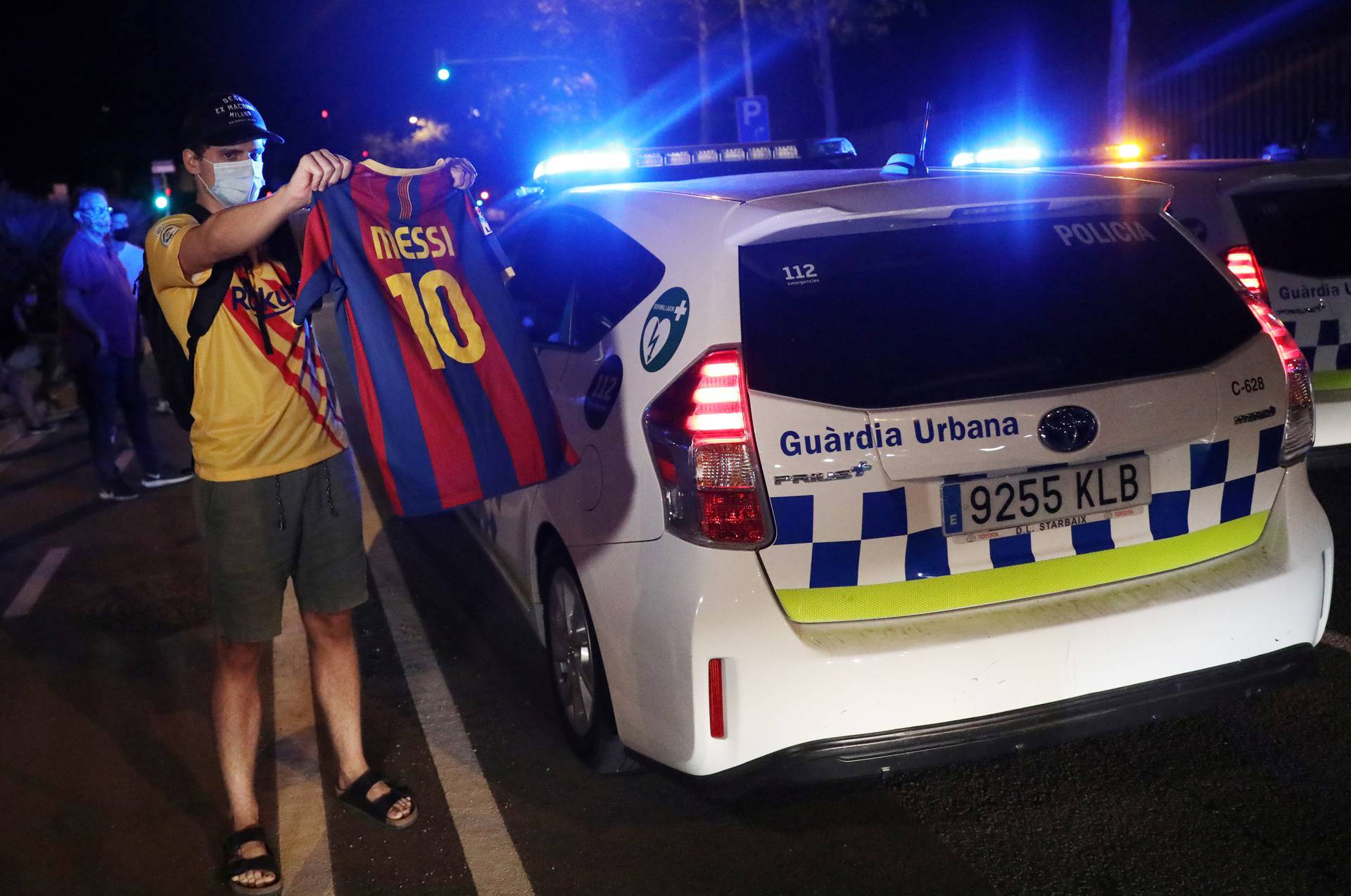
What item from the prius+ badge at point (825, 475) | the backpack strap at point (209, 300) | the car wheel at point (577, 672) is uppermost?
the backpack strap at point (209, 300)

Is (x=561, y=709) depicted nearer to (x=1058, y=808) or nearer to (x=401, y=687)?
(x=401, y=687)

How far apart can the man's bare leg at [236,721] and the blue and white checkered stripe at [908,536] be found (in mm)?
1540

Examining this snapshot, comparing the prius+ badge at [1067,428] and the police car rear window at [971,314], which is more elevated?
the police car rear window at [971,314]

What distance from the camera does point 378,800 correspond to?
11.4ft

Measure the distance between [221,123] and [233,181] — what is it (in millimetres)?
147

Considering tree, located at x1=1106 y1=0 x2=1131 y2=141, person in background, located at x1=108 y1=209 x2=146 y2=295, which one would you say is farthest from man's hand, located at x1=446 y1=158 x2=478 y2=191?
tree, located at x1=1106 y1=0 x2=1131 y2=141

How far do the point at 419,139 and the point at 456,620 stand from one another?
46727 mm

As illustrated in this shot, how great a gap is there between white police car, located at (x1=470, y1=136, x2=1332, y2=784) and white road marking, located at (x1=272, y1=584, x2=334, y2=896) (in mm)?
901

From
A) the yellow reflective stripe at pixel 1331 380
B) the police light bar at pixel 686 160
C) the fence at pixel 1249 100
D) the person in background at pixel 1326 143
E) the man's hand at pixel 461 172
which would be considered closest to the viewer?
the man's hand at pixel 461 172

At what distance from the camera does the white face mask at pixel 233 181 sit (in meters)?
3.21

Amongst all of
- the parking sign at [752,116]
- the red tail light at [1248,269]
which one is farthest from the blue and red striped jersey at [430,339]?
the parking sign at [752,116]

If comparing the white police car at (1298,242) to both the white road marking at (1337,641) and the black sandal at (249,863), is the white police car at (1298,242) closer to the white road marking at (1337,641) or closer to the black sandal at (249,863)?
the white road marking at (1337,641)

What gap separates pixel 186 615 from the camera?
214 inches

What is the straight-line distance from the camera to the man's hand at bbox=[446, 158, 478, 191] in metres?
3.32
